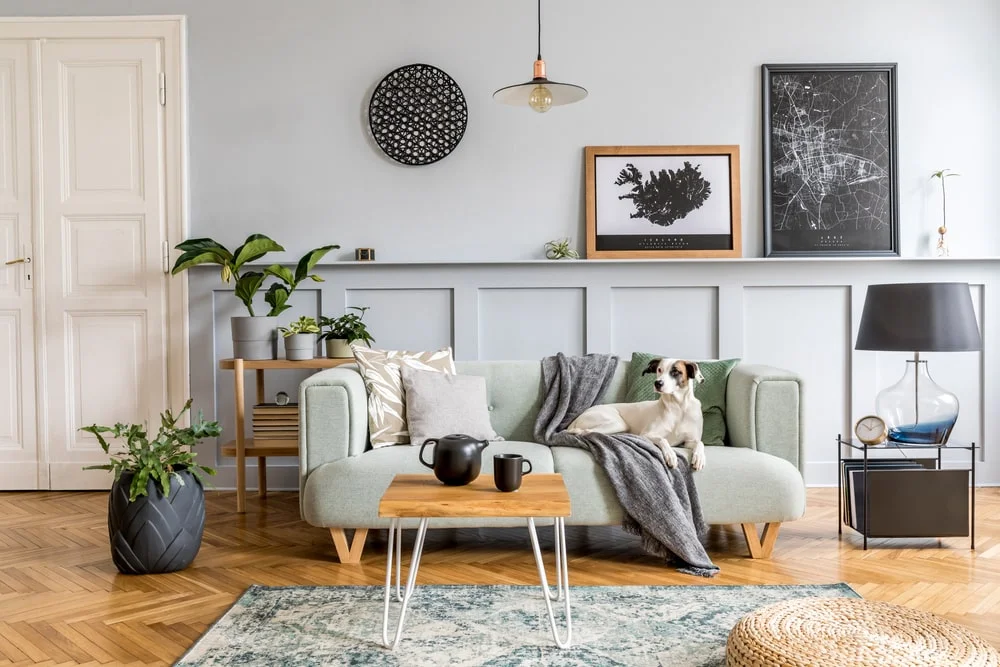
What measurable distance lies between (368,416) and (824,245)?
8.76 ft

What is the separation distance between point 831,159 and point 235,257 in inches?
127

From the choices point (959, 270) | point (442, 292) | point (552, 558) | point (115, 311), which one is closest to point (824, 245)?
point (959, 270)

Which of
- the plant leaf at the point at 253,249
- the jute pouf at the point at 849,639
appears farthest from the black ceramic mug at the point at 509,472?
the plant leaf at the point at 253,249

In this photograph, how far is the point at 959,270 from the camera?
4.35m

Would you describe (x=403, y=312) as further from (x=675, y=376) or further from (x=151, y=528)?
(x=151, y=528)

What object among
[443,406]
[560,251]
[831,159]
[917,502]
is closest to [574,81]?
[560,251]

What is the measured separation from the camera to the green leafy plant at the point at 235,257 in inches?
158

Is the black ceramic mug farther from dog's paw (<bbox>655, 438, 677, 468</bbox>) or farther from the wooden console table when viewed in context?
the wooden console table

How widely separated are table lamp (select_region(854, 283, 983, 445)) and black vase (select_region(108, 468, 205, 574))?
2.77 m

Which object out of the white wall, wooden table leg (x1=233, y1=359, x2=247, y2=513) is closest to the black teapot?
wooden table leg (x1=233, y1=359, x2=247, y2=513)

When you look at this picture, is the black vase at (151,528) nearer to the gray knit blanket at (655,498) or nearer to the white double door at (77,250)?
the gray knit blanket at (655,498)

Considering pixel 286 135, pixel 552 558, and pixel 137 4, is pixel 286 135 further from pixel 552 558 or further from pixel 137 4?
pixel 552 558

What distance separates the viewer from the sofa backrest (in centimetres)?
361

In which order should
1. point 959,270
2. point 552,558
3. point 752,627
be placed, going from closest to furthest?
point 752,627 → point 552,558 → point 959,270
